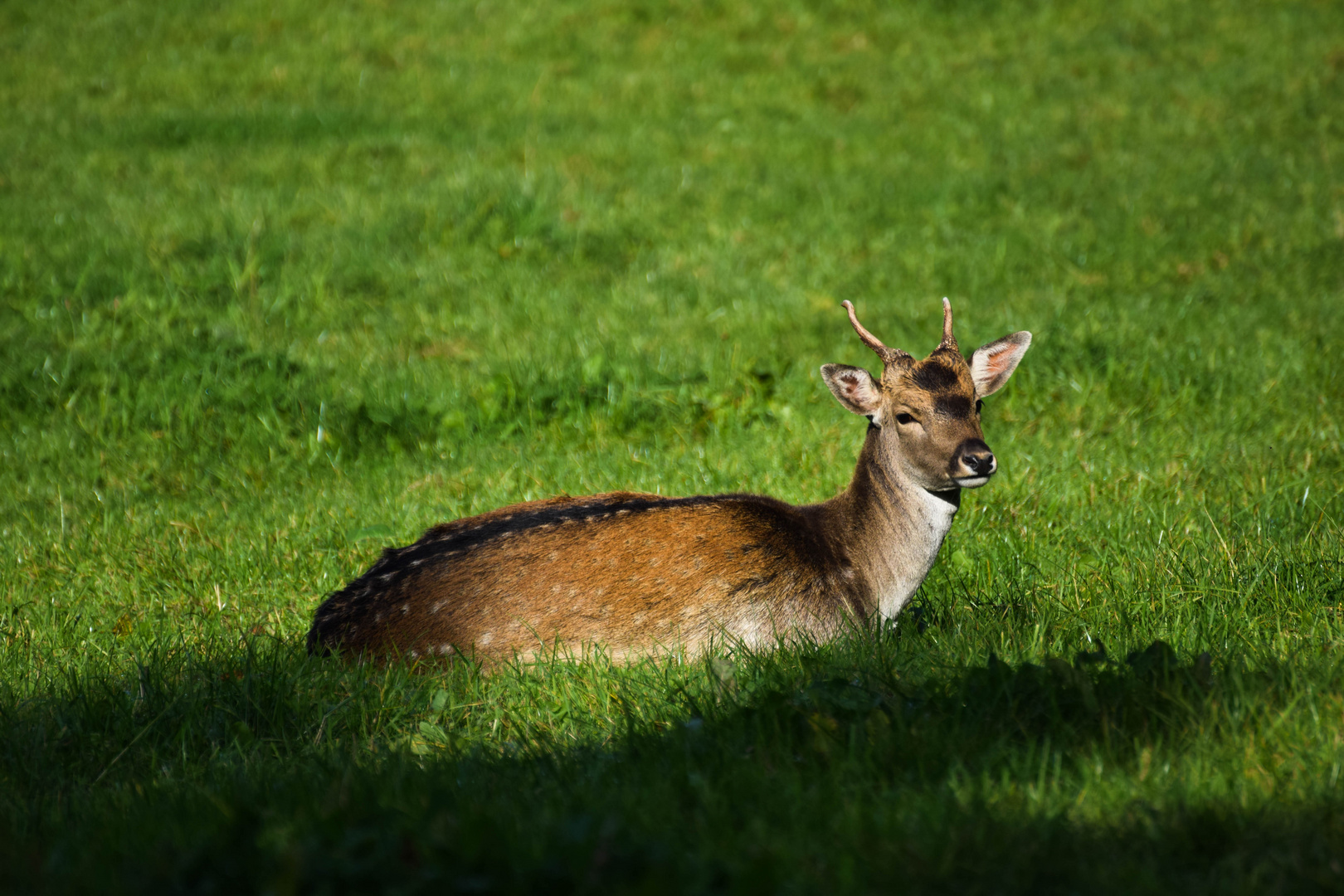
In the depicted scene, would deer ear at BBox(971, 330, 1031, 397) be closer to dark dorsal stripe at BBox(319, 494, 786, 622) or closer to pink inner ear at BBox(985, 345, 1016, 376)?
pink inner ear at BBox(985, 345, 1016, 376)

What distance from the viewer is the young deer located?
4754 mm

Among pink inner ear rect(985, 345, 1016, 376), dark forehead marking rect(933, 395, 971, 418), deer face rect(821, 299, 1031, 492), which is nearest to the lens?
deer face rect(821, 299, 1031, 492)

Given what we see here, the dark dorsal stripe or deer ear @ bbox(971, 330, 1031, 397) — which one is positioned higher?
deer ear @ bbox(971, 330, 1031, 397)

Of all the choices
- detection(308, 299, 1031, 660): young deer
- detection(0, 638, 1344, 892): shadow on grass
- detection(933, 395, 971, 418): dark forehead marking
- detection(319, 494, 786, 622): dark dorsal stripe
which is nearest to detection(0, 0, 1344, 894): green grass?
detection(0, 638, 1344, 892): shadow on grass

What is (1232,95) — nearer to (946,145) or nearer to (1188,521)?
(946,145)

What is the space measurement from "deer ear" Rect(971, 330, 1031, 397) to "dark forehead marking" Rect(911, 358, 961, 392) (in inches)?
9.1

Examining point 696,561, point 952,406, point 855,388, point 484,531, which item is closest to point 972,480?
point 952,406

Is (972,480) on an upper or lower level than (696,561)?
upper

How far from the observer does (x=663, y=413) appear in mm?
8102

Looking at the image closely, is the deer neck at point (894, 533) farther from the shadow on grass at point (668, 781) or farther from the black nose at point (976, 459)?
the shadow on grass at point (668, 781)

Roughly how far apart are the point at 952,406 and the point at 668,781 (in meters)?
2.43

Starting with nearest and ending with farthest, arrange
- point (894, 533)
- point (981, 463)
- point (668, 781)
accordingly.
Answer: point (668, 781) → point (981, 463) → point (894, 533)

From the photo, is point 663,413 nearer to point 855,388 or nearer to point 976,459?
point 855,388

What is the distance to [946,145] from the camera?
13.0 meters
